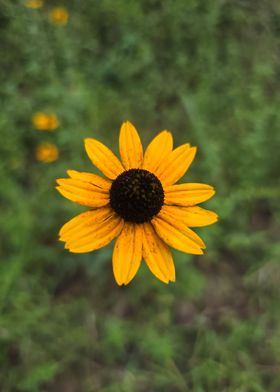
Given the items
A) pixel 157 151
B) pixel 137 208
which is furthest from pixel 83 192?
pixel 157 151

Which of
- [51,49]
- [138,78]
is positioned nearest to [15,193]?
[51,49]

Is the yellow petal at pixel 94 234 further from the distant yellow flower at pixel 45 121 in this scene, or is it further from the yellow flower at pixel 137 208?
the distant yellow flower at pixel 45 121

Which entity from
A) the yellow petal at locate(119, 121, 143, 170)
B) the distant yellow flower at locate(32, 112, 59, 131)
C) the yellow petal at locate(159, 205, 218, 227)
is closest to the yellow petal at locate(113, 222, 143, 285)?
the yellow petal at locate(159, 205, 218, 227)

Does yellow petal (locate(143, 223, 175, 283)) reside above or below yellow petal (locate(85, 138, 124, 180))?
below

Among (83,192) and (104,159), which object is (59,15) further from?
(83,192)

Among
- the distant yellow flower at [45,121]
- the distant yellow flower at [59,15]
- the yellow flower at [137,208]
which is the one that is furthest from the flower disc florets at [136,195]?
the distant yellow flower at [59,15]

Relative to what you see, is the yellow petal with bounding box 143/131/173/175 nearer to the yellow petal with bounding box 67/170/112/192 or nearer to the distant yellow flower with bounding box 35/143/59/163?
the yellow petal with bounding box 67/170/112/192
